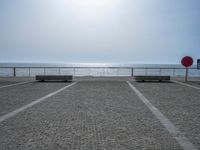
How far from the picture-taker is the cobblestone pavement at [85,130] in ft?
12.4

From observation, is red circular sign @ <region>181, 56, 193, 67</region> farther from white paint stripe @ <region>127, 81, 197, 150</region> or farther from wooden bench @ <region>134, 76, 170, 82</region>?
white paint stripe @ <region>127, 81, 197, 150</region>

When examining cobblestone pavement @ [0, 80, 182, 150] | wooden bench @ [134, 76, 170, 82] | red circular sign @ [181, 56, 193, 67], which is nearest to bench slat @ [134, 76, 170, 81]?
wooden bench @ [134, 76, 170, 82]

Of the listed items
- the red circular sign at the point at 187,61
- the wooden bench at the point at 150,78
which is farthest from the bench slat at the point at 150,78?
the red circular sign at the point at 187,61

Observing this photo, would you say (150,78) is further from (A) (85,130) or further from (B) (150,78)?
(A) (85,130)

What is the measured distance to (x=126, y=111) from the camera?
6.53m

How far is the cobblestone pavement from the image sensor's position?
3769mm

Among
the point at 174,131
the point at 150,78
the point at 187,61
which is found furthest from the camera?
the point at 150,78

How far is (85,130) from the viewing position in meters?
4.62

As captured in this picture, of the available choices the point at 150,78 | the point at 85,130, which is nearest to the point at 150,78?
the point at 150,78

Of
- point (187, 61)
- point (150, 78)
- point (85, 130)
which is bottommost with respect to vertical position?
point (85, 130)

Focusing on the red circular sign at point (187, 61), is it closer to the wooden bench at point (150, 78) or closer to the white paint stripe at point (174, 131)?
the wooden bench at point (150, 78)

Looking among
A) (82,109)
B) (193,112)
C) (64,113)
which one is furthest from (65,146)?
(193,112)

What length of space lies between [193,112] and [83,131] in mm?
3514

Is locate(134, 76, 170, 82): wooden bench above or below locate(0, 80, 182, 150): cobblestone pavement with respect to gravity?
above
